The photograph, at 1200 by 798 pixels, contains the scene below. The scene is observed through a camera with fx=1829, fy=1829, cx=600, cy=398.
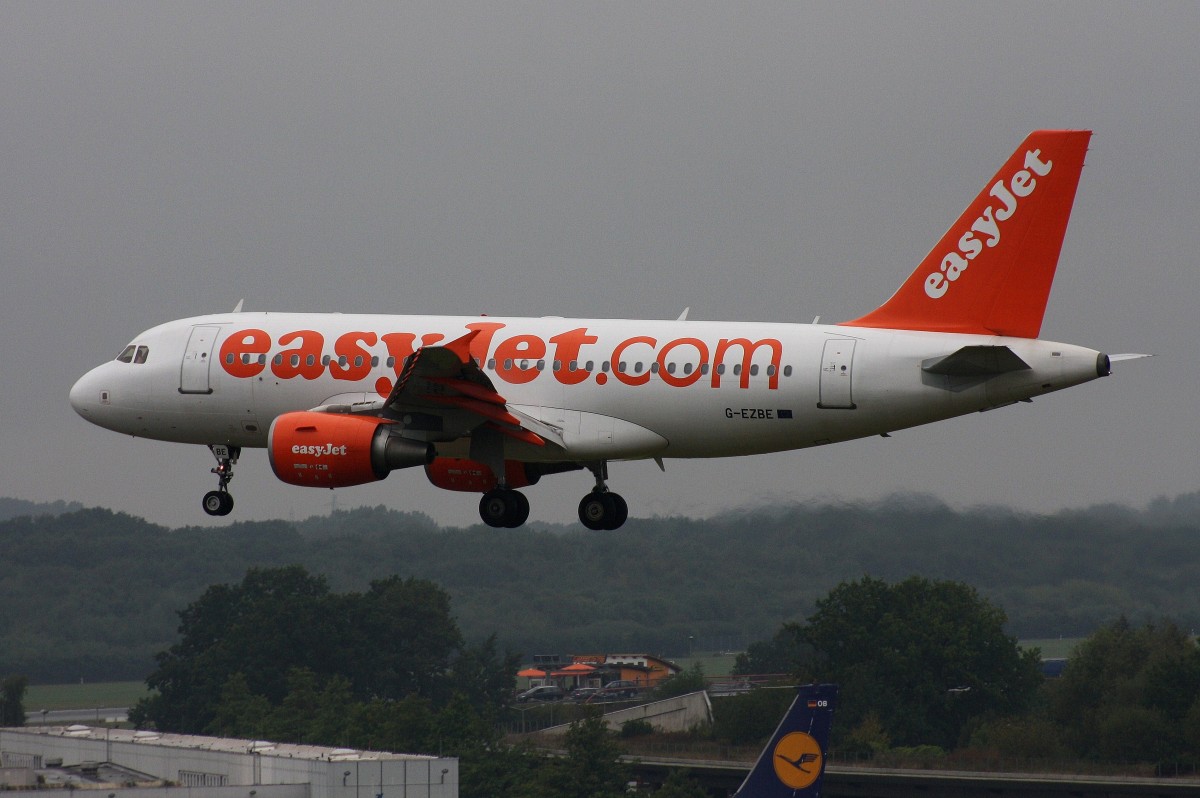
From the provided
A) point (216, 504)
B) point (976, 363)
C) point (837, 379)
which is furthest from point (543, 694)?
point (976, 363)

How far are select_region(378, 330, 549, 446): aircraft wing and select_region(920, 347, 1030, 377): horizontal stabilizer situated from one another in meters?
9.92

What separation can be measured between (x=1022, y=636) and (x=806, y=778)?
189ft

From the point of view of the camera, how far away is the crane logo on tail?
61875mm

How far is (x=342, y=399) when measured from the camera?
48.7 m

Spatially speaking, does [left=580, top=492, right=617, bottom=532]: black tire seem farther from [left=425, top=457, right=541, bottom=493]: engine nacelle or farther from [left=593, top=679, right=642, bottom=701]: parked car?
[left=593, top=679, right=642, bottom=701]: parked car

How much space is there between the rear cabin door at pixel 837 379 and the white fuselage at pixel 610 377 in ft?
0.12

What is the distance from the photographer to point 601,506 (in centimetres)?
4972

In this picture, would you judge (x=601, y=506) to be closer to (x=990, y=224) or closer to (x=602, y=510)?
(x=602, y=510)

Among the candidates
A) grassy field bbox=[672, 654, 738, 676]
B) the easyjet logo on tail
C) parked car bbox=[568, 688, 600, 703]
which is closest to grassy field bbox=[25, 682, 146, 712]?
parked car bbox=[568, 688, 600, 703]

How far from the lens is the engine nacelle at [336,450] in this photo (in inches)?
1807

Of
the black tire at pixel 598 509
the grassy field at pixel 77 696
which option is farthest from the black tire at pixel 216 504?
the grassy field at pixel 77 696

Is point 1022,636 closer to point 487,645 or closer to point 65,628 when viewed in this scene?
point 487,645

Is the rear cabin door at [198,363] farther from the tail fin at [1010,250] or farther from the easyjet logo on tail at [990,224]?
the easyjet logo on tail at [990,224]

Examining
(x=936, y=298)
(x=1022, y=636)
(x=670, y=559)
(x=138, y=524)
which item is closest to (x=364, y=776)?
(x=936, y=298)
